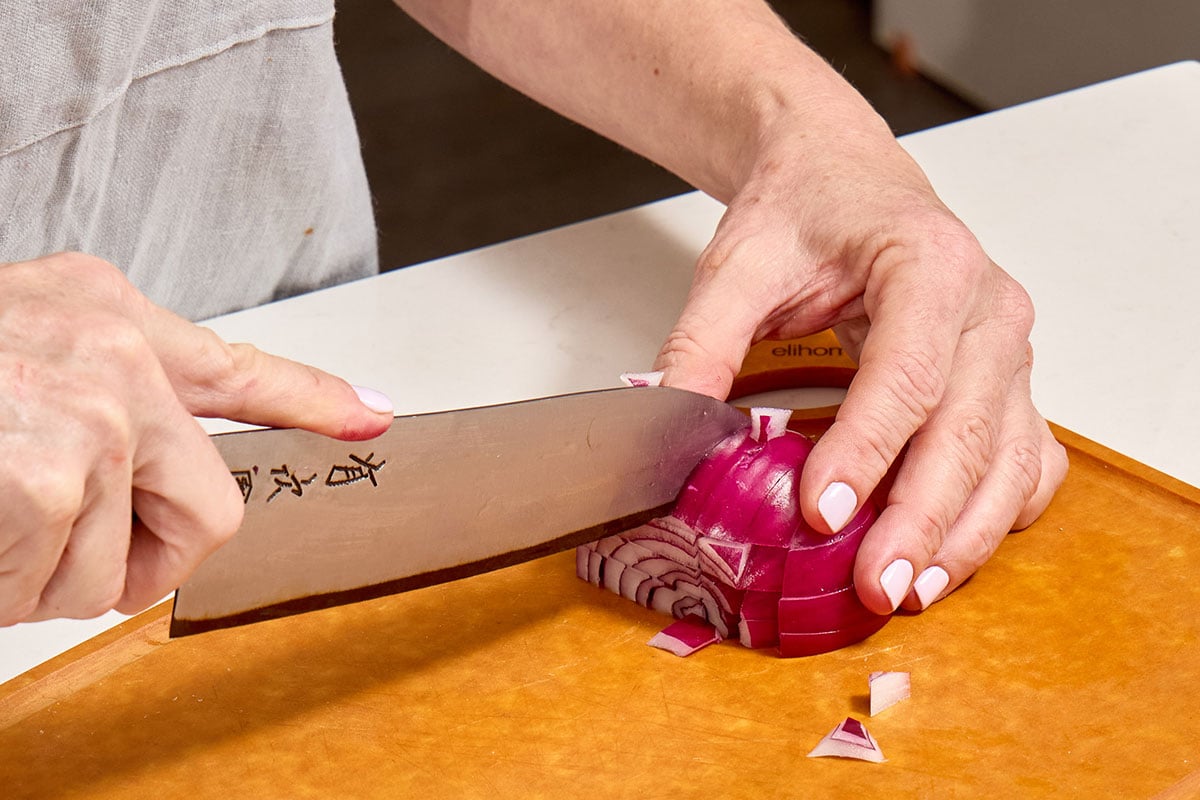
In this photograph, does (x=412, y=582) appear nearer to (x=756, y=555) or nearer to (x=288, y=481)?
(x=288, y=481)

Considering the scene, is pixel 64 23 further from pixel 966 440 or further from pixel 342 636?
pixel 966 440

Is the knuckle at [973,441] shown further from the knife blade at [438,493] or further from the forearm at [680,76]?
the forearm at [680,76]

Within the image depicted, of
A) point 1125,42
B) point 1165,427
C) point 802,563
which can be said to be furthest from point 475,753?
point 1125,42

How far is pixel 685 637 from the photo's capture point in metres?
1.26

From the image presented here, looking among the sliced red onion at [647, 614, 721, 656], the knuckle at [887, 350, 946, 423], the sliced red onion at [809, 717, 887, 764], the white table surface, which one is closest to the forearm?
the white table surface

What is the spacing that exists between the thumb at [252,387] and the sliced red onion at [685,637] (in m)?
0.38

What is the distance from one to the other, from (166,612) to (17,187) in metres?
0.60

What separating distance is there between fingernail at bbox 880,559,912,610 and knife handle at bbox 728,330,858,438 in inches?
14.9

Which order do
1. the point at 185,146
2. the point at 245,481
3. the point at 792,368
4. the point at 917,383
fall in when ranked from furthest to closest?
the point at 185,146 → the point at 792,368 → the point at 917,383 → the point at 245,481

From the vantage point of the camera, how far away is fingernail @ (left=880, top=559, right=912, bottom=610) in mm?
1200

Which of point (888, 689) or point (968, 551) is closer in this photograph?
point (888, 689)

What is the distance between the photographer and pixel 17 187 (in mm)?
1567

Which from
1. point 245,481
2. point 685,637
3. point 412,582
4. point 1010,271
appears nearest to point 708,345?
point 685,637

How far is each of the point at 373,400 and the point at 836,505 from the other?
0.44 m
